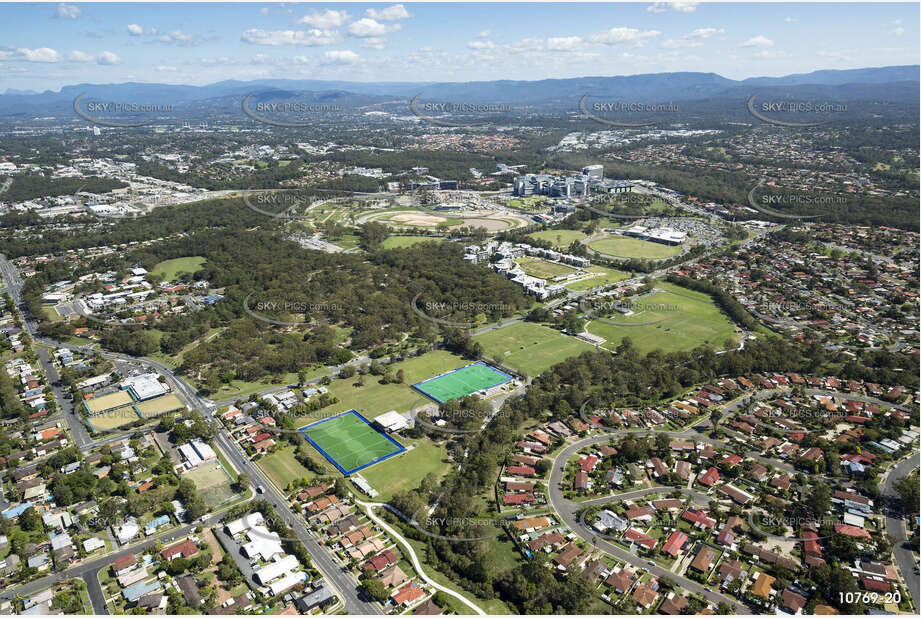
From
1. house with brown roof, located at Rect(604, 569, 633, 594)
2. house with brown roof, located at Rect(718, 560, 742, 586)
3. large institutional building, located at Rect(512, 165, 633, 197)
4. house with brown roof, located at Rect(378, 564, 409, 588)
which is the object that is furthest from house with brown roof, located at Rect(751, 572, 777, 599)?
large institutional building, located at Rect(512, 165, 633, 197)

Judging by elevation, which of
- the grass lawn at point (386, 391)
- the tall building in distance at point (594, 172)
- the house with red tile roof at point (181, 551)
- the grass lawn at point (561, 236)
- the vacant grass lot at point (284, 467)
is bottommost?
the house with red tile roof at point (181, 551)

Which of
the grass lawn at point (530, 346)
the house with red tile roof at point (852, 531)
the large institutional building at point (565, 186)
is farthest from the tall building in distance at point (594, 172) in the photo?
the house with red tile roof at point (852, 531)

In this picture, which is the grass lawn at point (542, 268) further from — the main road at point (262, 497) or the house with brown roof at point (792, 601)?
the house with brown roof at point (792, 601)

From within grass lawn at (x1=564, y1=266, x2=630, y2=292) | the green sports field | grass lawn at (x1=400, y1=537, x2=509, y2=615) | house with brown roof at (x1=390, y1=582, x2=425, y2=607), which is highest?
grass lawn at (x1=564, y1=266, x2=630, y2=292)

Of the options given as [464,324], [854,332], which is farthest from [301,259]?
[854,332]

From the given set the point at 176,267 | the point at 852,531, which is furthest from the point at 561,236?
the point at 852,531

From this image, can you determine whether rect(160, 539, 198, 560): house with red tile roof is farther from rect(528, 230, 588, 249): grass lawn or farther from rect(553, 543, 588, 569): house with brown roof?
rect(528, 230, 588, 249): grass lawn

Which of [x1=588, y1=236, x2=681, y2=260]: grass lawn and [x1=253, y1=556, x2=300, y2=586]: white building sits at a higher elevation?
[x1=588, y1=236, x2=681, y2=260]: grass lawn

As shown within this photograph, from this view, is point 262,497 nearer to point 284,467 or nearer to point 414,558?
point 284,467

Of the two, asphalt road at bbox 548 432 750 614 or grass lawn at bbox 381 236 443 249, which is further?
grass lawn at bbox 381 236 443 249
